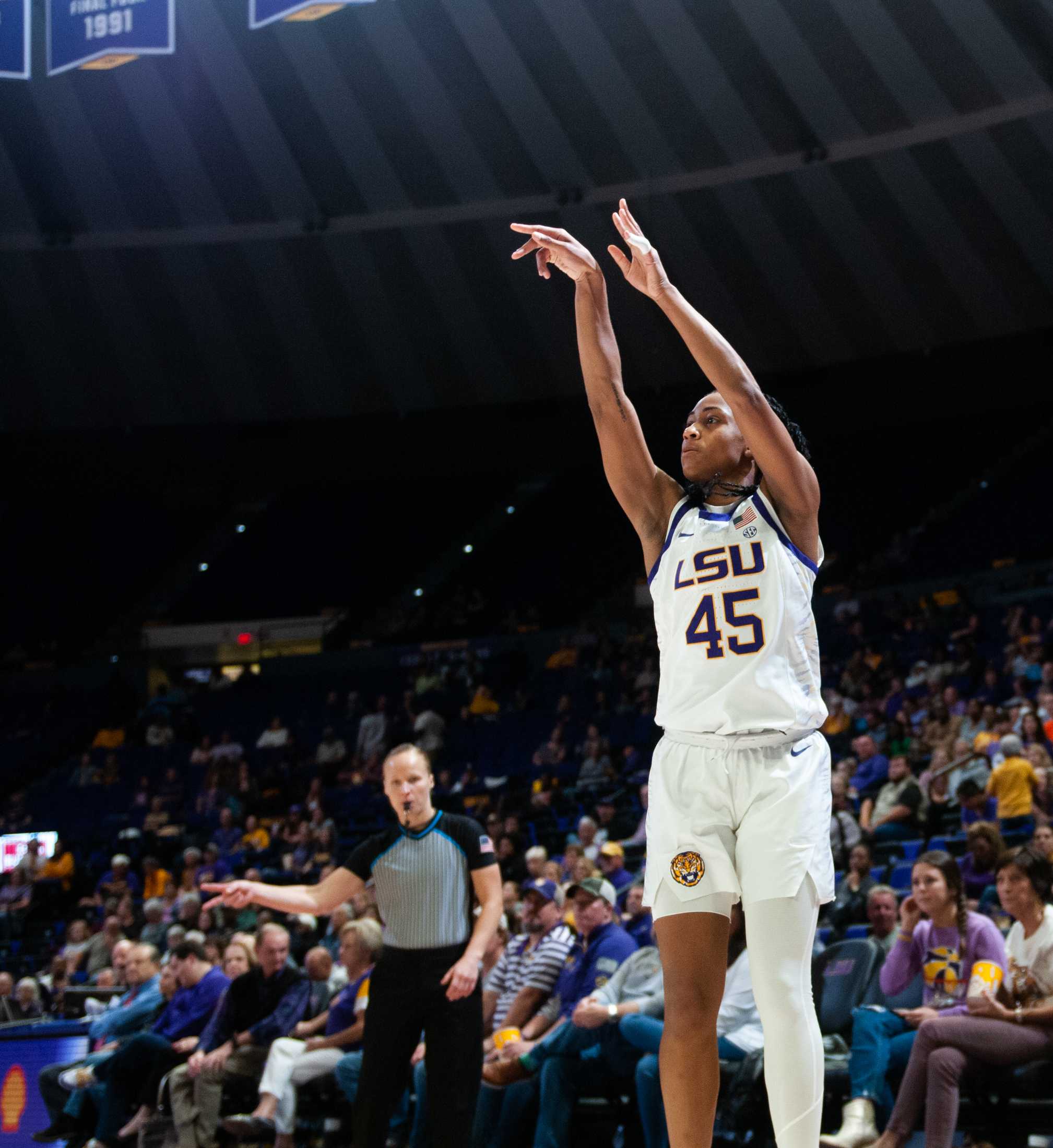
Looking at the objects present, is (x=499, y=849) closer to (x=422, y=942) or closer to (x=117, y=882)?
(x=117, y=882)

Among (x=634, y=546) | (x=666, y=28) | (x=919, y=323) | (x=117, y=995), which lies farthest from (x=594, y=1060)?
(x=634, y=546)

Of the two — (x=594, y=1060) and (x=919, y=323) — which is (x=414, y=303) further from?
(x=594, y=1060)

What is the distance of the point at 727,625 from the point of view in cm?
319

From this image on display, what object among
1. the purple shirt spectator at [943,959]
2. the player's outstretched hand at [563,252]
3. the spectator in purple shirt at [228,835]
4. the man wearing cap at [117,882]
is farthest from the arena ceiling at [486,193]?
the player's outstretched hand at [563,252]

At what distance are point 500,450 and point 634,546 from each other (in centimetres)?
509

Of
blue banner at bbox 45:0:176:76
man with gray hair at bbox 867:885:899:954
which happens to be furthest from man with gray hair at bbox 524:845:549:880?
blue banner at bbox 45:0:176:76

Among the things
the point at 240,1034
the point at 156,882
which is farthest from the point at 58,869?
the point at 240,1034

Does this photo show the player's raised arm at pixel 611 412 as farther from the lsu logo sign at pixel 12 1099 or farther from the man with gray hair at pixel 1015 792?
the man with gray hair at pixel 1015 792

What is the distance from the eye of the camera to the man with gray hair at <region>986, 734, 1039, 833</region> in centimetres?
1005

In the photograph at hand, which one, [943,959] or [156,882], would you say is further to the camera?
[156,882]

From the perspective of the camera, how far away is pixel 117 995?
10.5m

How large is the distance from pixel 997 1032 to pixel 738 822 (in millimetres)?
2973

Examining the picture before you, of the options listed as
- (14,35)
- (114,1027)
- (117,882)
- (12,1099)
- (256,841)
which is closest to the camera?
(12,1099)

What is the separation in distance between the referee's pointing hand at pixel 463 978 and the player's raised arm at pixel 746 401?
245 cm
